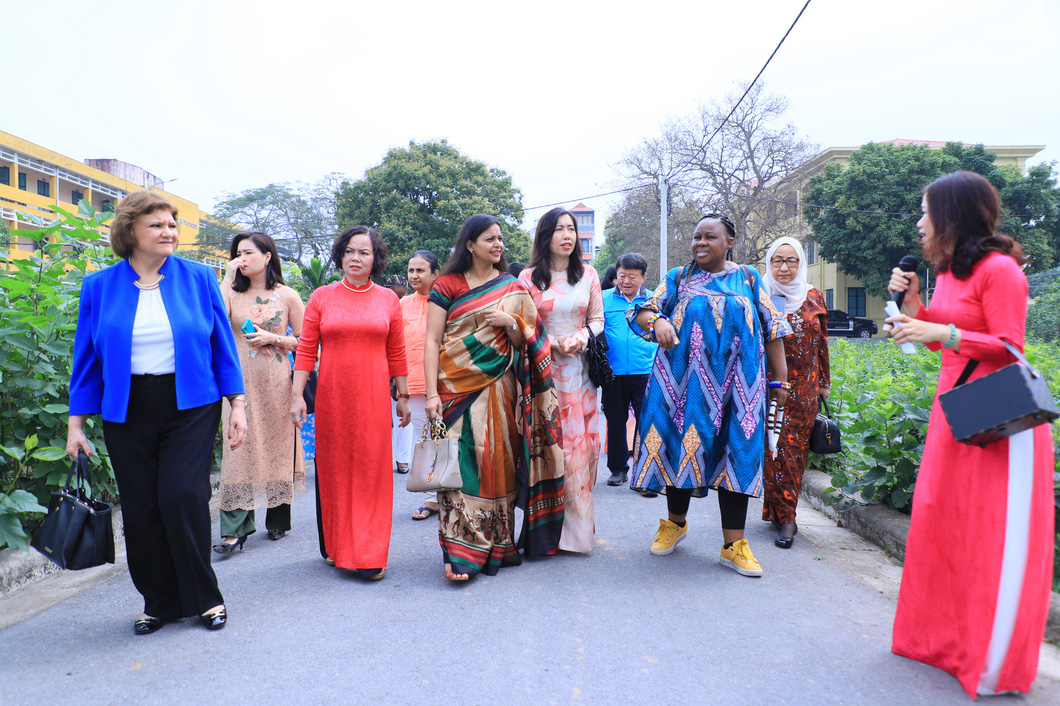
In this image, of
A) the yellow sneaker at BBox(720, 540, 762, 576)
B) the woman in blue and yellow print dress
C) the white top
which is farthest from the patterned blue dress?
the white top

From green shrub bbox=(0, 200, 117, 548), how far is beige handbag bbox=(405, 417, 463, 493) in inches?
73.4

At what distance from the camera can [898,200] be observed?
31.6 metres

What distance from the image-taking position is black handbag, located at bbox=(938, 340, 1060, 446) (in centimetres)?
231

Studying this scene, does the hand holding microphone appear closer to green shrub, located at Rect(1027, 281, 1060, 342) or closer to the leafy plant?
green shrub, located at Rect(1027, 281, 1060, 342)

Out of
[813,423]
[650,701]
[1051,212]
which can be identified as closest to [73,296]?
[650,701]

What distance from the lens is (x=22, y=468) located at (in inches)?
152

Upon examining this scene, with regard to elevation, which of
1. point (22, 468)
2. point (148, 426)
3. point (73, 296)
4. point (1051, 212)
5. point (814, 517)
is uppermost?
point (1051, 212)

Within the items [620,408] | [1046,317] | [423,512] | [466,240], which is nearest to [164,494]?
[466,240]

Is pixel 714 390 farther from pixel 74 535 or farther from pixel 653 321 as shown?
pixel 74 535

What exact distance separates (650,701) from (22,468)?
138 inches

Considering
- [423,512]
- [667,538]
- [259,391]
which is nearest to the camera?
[667,538]

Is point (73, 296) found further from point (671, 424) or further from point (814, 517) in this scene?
point (814, 517)

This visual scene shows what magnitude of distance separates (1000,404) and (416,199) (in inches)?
1027

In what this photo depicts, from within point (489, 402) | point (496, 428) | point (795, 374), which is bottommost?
point (496, 428)
